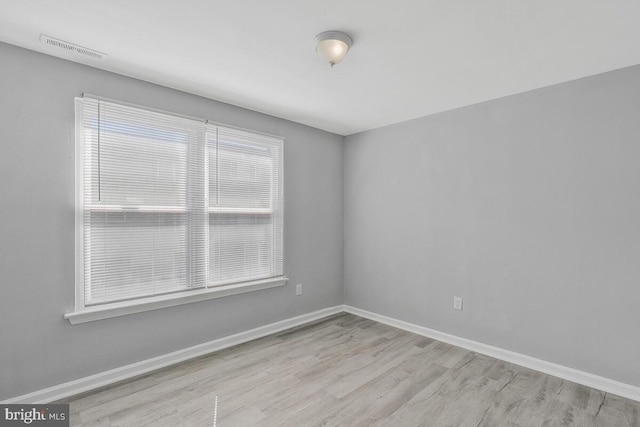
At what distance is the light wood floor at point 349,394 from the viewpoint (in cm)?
207

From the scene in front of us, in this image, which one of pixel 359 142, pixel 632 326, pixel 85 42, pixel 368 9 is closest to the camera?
pixel 368 9

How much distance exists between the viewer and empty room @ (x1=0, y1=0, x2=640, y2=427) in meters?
2.01

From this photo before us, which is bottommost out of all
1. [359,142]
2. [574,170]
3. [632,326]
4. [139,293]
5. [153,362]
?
[153,362]

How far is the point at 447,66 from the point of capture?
7.82ft

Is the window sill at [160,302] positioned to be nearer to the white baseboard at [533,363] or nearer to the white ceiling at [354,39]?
the white baseboard at [533,363]

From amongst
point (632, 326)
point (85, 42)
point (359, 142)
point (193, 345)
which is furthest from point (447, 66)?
point (193, 345)

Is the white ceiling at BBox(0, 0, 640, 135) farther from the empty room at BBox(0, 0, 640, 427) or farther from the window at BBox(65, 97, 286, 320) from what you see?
the window at BBox(65, 97, 286, 320)

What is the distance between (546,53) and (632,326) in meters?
2.11

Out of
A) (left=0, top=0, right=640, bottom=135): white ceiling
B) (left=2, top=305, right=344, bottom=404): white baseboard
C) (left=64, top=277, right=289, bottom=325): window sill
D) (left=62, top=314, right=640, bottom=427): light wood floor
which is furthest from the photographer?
(left=64, top=277, right=289, bottom=325): window sill

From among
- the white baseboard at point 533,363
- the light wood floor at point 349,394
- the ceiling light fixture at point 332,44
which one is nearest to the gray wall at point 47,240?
the light wood floor at point 349,394

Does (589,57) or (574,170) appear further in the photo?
(574,170)

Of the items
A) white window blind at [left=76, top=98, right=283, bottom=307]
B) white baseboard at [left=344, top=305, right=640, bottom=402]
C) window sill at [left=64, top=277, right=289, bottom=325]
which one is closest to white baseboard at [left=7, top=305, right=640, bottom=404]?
white baseboard at [left=344, top=305, right=640, bottom=402]

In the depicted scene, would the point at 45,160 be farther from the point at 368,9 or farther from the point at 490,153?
the point at 490,153

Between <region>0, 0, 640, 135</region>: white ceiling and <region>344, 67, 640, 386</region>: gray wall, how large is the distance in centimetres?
36
